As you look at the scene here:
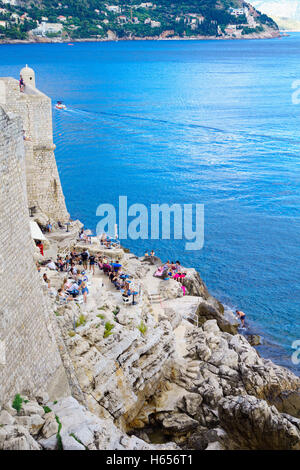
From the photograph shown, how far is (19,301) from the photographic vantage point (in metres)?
16.0

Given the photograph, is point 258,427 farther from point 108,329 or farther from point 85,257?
point 85,257

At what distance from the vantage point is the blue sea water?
127 ft

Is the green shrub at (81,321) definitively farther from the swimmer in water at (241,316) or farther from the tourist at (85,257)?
the swimmer in water at (241,316)

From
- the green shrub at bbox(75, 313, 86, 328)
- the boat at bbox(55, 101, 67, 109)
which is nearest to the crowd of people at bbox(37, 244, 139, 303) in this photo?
the green shrub at bbox(75, 313, 86, 328)

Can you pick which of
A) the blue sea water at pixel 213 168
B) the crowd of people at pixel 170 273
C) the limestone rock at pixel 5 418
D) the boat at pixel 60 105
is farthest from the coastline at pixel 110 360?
the boat at pixel 60 105

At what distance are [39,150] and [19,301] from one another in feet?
57.6

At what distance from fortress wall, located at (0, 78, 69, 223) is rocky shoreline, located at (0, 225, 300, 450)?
26.2ft

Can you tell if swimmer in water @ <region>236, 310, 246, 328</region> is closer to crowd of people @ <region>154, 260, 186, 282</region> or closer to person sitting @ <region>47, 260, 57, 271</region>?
crowd of people @ <region>154, 260, 186, 282</region>

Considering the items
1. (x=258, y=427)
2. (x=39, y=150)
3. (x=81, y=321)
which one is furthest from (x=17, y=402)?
(x=39, y=150)

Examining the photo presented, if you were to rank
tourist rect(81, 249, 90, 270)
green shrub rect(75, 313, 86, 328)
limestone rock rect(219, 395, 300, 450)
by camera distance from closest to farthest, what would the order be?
limestone rock rect(219, 395, 300, 450) → green shrub rect(75, 313, 86, 328) → tourist rect(81, 249, 90, 270)

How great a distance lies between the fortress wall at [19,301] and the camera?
1505 centimetres

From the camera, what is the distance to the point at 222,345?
25.8 m
